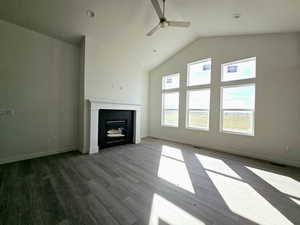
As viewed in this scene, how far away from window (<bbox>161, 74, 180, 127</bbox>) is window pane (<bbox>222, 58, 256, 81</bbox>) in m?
1.73

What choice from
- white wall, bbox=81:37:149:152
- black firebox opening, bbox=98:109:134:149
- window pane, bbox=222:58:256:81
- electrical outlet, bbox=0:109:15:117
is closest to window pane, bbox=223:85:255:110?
window pane, bbox=222:58:256:81

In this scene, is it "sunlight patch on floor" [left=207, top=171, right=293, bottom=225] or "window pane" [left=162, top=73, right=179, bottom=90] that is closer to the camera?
"sunlight patch on floor" [left=207, top=171, right=293, bottom=225]

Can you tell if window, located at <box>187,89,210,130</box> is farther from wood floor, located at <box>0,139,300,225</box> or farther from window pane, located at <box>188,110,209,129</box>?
wood floor, located at <box>0,139,300,225</box>

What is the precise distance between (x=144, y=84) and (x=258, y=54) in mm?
4071

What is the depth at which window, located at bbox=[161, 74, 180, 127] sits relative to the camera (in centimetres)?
536

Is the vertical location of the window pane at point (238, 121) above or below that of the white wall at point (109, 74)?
below

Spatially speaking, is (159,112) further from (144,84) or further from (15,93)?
(15,93)

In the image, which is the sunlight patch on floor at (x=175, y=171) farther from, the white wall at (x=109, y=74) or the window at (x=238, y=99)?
the white wall at (x=109, y=74)

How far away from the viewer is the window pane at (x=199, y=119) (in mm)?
4512

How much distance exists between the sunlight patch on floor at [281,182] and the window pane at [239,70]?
2494 millimetres

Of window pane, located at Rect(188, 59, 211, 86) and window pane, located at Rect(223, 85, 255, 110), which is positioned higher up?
window pane, located at Rect(188, 59, 211, 86)

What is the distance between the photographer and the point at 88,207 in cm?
164

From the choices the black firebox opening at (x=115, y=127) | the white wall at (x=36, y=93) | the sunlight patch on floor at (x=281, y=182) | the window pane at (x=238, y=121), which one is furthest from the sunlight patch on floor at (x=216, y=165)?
the white wall at (x=36, y=93)

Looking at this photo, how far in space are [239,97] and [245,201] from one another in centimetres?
298
